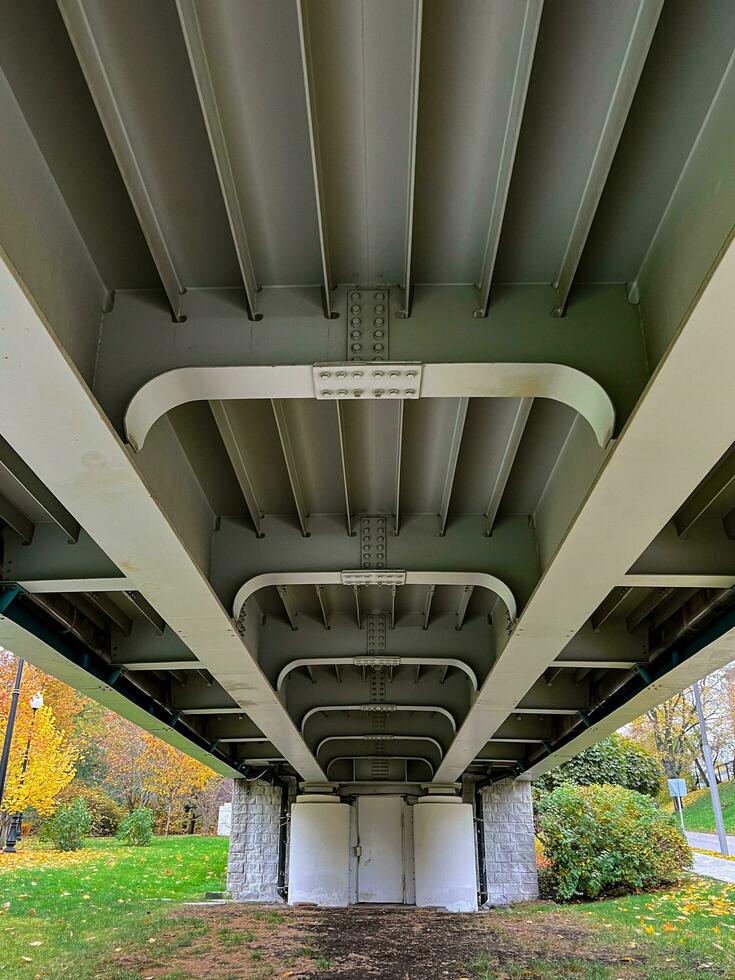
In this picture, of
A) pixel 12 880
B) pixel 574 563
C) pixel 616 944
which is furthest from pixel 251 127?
pixel 12 880

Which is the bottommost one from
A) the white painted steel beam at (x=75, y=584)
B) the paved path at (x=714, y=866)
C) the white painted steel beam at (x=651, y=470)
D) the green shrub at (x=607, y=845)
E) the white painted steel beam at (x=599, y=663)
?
the paved path at (x=714, y=866)

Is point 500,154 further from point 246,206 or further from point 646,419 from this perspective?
point 646,419

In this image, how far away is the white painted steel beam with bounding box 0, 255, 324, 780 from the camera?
3.16 m

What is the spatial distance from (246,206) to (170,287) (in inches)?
26.5

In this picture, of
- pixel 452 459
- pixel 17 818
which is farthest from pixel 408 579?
pixel 17 818

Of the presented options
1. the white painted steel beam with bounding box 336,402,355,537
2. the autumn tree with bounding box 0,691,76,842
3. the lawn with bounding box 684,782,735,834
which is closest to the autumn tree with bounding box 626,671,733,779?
the lawn with bounding box 684,782,735,834

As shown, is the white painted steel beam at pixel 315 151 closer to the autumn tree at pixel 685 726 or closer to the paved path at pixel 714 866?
the paved path at pixel 714 866

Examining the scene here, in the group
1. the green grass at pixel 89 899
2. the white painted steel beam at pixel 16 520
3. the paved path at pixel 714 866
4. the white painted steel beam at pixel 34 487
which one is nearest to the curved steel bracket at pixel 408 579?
the white painted steel beam at pixel 34 487

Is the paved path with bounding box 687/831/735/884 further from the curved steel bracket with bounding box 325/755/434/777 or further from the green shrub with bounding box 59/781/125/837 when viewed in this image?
the green shrub with bounding box 59/781/125/837

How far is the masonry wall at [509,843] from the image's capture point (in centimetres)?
1905

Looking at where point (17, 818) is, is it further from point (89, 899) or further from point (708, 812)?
point (708, 812)

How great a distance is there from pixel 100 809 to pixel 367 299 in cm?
4240

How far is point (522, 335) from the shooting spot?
13.0 ft

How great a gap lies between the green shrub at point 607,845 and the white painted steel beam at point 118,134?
18.3 meters
